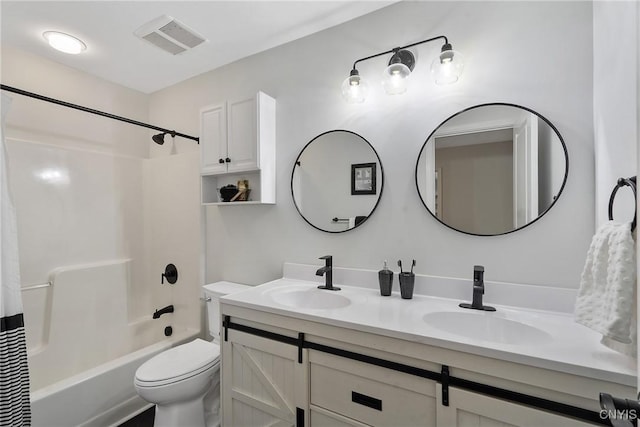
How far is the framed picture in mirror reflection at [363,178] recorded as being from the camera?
166cm

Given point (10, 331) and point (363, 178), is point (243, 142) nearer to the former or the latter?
point (363, 178)

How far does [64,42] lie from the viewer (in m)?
1.95

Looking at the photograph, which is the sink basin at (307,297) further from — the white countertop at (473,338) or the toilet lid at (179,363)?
the toilet lid at (179,363)

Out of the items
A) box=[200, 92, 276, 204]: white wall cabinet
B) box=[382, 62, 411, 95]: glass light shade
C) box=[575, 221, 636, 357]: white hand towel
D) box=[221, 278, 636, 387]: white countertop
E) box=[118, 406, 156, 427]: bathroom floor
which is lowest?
box=[118, 406, 156, 427]: bathroom floor

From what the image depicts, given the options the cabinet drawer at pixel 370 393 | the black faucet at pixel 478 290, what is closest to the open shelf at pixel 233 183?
the cabinet drawer at pixel 370 393

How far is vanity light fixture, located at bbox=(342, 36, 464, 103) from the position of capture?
4.54 ft

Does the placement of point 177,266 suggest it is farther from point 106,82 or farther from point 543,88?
point 543,88

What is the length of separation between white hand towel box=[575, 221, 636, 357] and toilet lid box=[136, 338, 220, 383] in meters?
1.74

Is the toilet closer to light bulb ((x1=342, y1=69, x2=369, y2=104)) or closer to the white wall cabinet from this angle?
the white wall cabinet

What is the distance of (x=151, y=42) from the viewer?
195 cm

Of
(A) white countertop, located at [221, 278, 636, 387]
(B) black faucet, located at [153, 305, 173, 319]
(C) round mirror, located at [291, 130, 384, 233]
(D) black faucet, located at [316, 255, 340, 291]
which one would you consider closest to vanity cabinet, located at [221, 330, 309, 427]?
(A) white countertop, located at [221, 278, 636, 387]

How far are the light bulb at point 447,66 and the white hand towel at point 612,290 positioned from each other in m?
0.91

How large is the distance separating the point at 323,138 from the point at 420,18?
0.82m

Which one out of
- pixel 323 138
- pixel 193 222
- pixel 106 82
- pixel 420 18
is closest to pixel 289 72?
pixel 323 138
